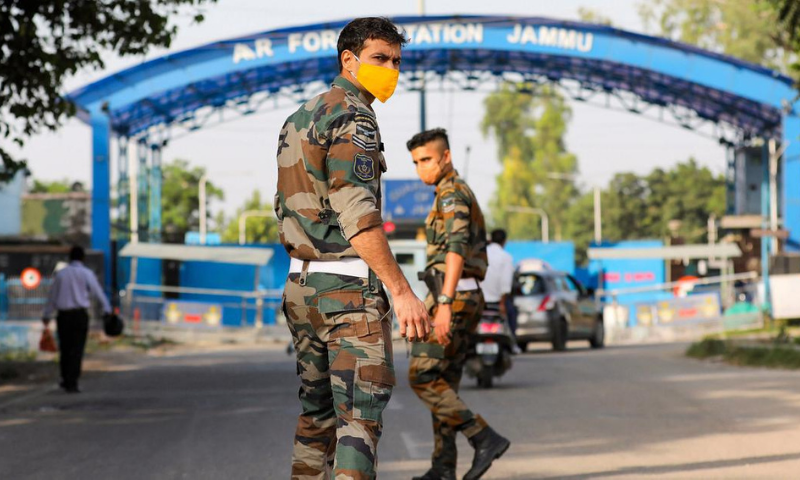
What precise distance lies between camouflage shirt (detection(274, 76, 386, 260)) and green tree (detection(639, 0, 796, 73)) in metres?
65.3

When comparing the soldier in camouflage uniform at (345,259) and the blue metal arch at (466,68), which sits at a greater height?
the blue metal arch at (466,68)

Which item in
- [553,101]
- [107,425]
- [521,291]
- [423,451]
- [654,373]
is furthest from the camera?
[553,101]

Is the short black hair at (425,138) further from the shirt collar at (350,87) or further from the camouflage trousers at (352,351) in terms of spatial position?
the camouflage trousers at (352,351)

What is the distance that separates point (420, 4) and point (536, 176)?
58106 mm

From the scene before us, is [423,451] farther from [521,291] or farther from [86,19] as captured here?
[521,291]

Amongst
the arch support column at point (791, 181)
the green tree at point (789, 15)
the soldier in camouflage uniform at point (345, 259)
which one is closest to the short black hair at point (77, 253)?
the green tree at point (789, 15)

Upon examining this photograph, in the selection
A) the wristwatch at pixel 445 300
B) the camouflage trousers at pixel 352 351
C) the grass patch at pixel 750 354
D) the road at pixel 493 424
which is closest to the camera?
the camouflage trousers at pixel 352 351

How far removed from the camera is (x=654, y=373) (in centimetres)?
1642

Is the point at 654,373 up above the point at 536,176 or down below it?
below

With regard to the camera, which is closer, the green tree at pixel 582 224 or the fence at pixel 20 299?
the fence at pixel 20 299

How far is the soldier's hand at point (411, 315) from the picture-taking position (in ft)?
15.5

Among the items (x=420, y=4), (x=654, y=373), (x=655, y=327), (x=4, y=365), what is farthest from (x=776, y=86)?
(x=4, y=365)

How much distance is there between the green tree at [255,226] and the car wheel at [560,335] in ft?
267

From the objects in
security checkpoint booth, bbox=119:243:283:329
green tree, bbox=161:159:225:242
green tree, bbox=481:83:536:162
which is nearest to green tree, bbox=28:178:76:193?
green tree, bbox=161:159:225:242
